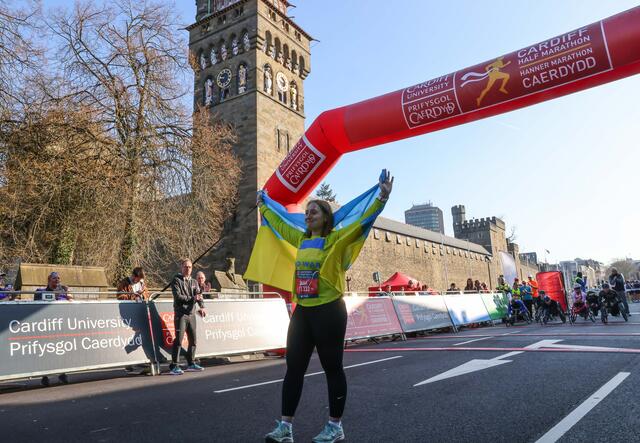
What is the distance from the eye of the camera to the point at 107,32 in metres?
17.5

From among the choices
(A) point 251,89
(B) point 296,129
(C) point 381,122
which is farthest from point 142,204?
(B) point 296,129

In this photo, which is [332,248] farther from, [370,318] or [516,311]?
[516,311]

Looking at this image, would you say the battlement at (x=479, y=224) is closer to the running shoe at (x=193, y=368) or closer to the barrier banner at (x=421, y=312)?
the barrier banner at (x=421, y=312)

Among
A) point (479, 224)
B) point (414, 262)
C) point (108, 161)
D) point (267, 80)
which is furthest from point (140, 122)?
point (479, 224)

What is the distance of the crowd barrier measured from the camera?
6.84 meters

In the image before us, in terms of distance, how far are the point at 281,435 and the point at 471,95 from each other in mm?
6877

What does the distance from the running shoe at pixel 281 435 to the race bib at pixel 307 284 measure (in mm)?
917

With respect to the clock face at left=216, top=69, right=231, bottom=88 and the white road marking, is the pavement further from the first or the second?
the clock face at left=216, top=69, right=231, bottom=88

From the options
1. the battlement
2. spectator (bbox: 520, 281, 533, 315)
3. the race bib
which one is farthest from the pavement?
the battlement

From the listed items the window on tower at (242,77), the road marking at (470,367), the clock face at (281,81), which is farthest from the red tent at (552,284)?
the clock face at (281,81)

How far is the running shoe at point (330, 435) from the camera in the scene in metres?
3.24

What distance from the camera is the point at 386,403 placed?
14.8ft

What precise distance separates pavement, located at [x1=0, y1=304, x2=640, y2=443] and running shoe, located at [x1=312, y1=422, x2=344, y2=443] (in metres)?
0.16

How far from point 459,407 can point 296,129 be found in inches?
1373
